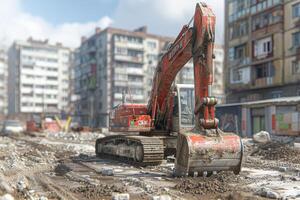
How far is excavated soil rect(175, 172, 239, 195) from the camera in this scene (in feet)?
32.4

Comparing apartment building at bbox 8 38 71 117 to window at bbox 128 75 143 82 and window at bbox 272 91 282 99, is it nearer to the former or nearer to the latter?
window at bbox 128 75 143 82

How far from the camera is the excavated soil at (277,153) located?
1908 centimetres

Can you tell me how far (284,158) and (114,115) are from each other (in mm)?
7939

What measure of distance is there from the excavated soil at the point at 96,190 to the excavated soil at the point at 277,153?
34.4 ft

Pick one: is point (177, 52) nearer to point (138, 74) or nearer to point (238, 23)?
point (238, 23)

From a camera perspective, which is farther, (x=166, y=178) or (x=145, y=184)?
(x=166, y=178)

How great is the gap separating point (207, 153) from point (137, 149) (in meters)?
4.49

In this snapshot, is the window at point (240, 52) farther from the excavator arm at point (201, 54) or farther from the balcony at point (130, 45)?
the excavator arm at point (201, 54)

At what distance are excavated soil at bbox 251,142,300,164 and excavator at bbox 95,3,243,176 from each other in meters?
6.30

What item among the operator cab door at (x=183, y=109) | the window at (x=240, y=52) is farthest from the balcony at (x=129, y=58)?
the operator cab door at (x=183, y=109)

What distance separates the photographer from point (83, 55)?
3816 inches

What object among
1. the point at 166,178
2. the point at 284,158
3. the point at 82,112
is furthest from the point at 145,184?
the point at 82,112

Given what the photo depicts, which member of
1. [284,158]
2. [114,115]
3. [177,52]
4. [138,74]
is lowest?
[284,158]

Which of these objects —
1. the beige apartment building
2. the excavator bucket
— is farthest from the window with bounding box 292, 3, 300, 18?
the beige apartment building
